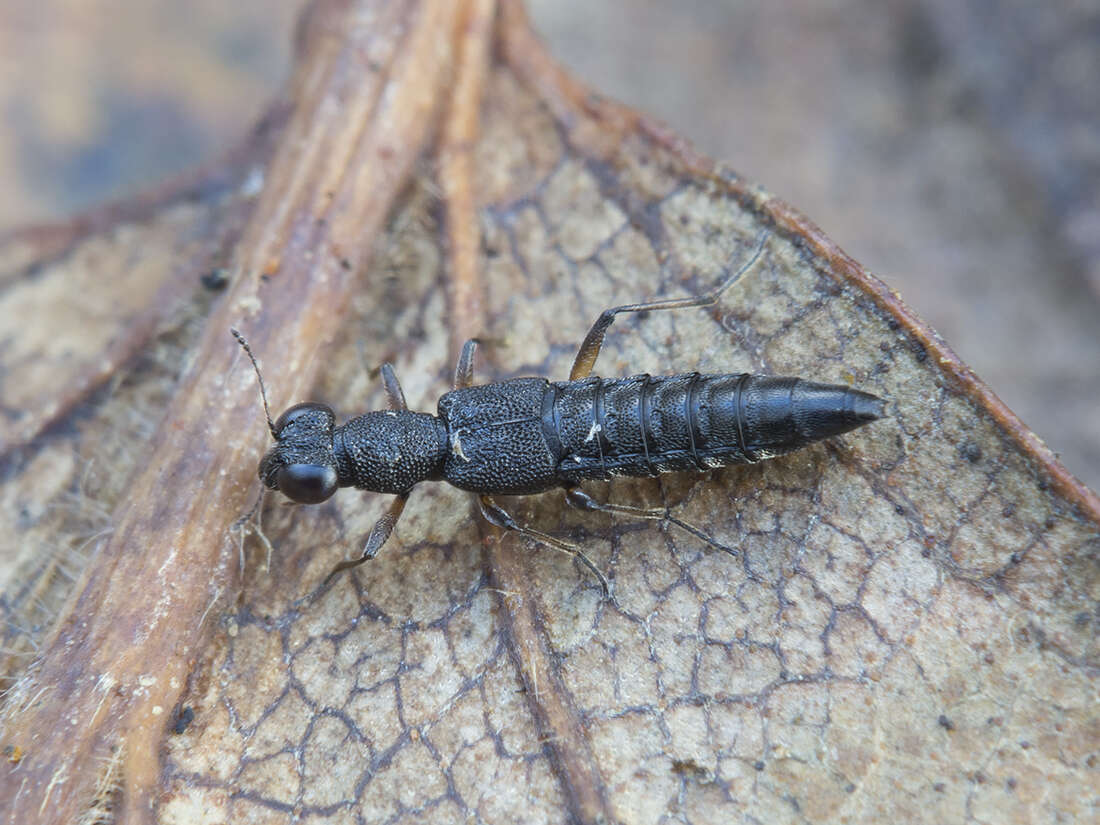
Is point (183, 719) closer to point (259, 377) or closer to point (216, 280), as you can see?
point (259, 377)

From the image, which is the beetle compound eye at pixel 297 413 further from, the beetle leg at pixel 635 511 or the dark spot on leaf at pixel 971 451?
the dark spot on leaf at pixel 971 451

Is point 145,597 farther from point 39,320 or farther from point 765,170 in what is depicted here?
point 765,170

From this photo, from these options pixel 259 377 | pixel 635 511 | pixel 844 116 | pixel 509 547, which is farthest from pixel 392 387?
pixel 844 116

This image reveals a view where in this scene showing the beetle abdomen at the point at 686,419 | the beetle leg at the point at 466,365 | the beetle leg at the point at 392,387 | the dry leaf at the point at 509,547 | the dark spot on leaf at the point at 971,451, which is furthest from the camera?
the beetle leg at the point at 392,387

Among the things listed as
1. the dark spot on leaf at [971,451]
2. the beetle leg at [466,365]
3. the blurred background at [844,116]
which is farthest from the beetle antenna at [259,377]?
the dark spot on leaf at [971,451]

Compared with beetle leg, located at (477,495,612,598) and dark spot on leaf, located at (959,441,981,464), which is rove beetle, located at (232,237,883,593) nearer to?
beetle leg, located at (477,495,612,598)
